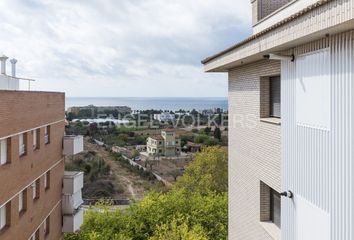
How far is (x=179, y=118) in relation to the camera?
187 ft

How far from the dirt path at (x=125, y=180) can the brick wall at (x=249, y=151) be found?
93.4 ft

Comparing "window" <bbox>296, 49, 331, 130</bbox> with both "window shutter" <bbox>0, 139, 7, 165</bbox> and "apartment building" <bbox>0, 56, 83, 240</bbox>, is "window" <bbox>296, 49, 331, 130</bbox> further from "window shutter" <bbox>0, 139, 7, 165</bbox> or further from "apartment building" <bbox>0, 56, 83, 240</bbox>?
"window shutter" <bbox>0, 139, 7, 165</bbox>

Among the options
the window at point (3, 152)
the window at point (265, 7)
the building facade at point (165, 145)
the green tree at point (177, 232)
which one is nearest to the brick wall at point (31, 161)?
the window at point (3, 152)

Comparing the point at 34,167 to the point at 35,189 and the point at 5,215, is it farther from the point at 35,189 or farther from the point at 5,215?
the point at 5,215

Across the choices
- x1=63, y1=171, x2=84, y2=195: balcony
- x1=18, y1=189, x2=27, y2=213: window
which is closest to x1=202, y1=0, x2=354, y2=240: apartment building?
x1=18, y1=189, x2=27, y2=213: window

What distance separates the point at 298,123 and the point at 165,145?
53257mm

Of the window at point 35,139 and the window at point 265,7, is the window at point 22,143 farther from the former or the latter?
the window at point 265,7

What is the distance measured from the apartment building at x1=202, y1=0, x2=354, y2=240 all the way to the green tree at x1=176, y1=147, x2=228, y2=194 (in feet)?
69.6

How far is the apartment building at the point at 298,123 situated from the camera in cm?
493

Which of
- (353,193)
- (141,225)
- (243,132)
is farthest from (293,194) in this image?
(141,225)

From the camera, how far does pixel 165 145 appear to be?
59375mm

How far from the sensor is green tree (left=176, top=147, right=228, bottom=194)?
3159 centimetres

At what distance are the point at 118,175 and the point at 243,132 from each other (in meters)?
41.3

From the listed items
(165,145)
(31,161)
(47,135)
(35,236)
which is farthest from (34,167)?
(165,145)
